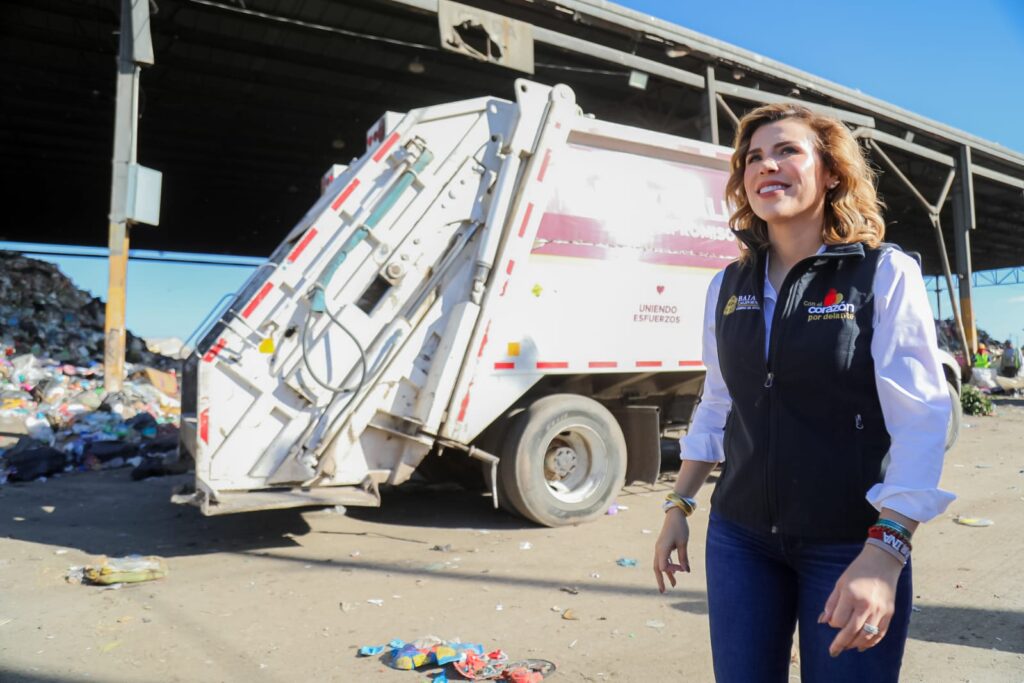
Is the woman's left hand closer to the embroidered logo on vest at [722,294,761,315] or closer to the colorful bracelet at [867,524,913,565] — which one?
the colorful bracelet at [867,524,913,565]

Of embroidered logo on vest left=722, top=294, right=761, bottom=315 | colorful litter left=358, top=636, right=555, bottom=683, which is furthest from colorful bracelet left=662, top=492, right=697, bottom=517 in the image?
colorful litter left=358, top=636, right=555, bottom=683

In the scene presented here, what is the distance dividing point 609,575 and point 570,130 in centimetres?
289

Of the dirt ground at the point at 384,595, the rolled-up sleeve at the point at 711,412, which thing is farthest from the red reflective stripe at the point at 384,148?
the rolled-up sleeve at the point at 711,412

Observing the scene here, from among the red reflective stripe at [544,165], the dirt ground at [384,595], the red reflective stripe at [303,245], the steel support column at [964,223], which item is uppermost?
the steel support column at [964,223]

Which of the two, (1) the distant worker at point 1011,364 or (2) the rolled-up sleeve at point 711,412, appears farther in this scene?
(1) the distant worker at point 1011,364

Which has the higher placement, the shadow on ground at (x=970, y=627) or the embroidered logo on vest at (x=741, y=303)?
the embroidered logo on vest at (x=741, y=303)

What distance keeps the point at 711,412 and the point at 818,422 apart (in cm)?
38

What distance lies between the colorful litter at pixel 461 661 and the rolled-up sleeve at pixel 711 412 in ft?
4.69

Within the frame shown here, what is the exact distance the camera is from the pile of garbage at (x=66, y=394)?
21.9ft

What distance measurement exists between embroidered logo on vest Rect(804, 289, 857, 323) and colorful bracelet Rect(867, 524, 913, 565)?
36 centimetres

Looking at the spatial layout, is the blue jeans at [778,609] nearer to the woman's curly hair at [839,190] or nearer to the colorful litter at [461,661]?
the woman's curly hair at [839,190]

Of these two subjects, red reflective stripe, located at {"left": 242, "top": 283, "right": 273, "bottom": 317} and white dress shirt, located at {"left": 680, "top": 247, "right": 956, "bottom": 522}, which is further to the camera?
red reflective stripe, located at {"left": 242, "top": 283, "right": 273, "bottom": 317}

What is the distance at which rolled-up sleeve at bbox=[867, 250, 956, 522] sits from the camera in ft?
3.76

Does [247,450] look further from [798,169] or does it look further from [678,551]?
[798,169]
